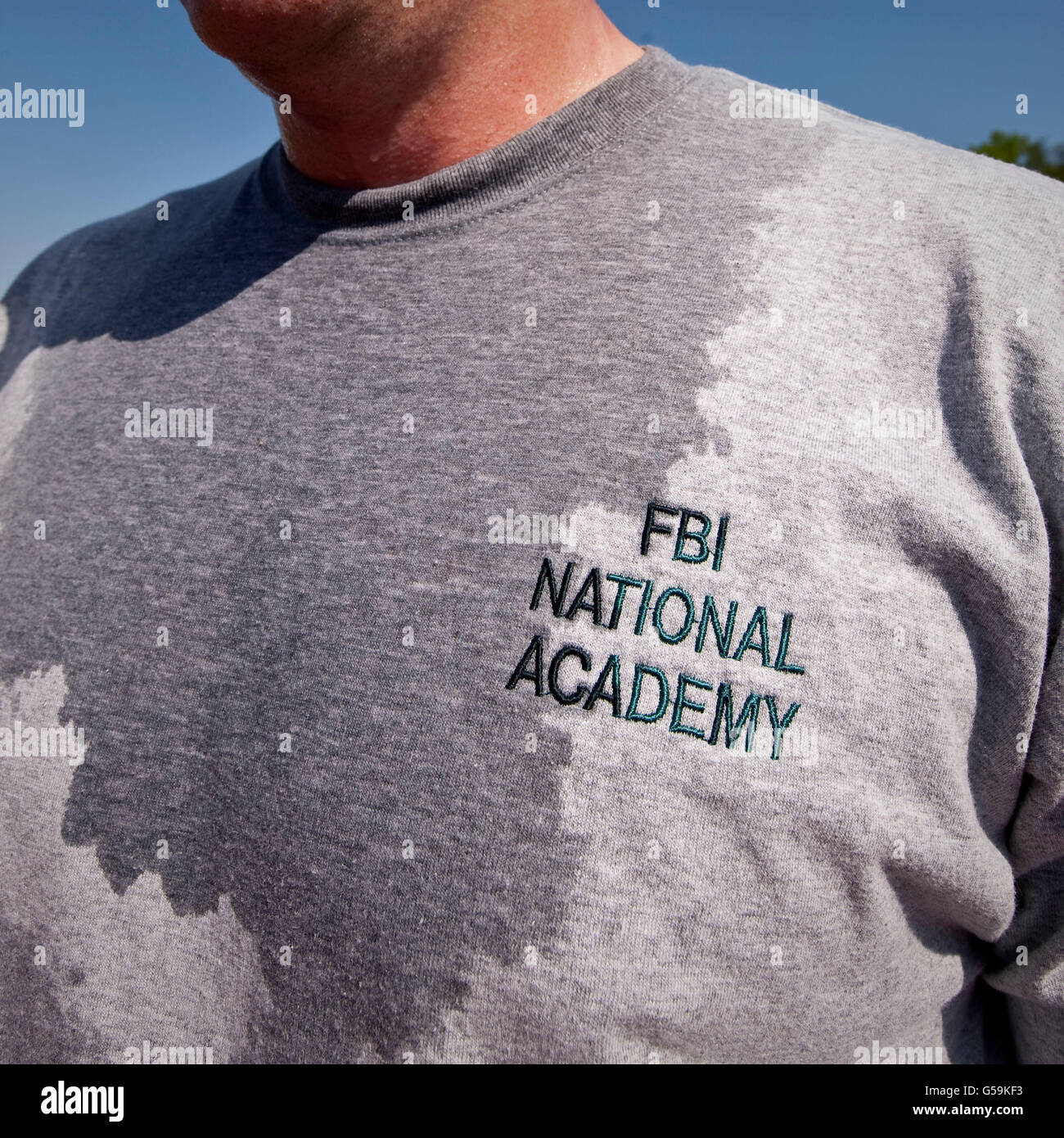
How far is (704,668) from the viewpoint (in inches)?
42.4

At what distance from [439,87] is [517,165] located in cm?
23

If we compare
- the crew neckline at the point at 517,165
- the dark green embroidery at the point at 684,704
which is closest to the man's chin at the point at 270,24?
the crew neckline at the point at 517,165

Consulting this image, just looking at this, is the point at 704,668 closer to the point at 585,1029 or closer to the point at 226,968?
the point at 585,1029

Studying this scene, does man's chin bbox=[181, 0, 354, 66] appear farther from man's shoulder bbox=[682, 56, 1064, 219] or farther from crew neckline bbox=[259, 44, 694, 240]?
man's shoulder bbox=[682, 56, 1064, 219]

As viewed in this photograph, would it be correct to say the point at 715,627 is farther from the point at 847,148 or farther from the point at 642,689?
the point at 847,148

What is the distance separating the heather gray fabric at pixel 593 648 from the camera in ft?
3.52

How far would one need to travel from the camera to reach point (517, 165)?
4.59ft

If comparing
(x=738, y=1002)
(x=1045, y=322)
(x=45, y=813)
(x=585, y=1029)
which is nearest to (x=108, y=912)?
(x=45, y=813)

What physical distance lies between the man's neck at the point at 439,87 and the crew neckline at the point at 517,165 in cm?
6

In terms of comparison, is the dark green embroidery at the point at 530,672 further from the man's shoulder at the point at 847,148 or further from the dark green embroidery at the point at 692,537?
the man's shoulder at the point at 847,148

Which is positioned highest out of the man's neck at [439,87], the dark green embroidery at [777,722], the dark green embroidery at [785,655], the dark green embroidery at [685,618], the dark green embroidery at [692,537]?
the man's neck at [439,87]

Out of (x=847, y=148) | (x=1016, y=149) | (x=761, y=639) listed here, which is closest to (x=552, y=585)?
Answer: (x=761, y=639)

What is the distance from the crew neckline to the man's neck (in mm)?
62

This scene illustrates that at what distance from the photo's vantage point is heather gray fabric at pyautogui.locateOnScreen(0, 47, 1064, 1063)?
1.07 meters
